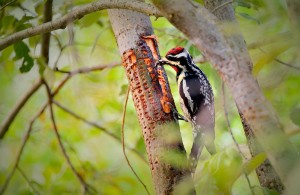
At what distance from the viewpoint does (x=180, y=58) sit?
2.04m

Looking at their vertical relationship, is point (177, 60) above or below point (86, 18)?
below

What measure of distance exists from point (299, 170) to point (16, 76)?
10.7 feet

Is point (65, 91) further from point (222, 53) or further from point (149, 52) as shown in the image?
point (222, 53)

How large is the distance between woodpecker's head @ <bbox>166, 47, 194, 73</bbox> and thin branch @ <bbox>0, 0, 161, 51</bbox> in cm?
53

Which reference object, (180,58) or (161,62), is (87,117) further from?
(161,62)

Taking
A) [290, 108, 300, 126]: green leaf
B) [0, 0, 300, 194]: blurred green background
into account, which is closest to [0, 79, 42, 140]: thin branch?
[0, 0, 300, 194]: blurred green background

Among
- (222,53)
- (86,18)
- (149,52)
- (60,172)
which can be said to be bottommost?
(60,172)

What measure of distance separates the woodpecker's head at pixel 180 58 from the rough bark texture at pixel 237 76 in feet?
3.64

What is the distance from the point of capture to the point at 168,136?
1641 millimetres

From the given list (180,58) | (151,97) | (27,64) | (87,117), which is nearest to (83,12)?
(151,97)

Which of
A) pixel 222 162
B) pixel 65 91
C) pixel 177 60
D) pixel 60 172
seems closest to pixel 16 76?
pixel 65 91

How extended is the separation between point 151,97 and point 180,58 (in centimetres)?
37

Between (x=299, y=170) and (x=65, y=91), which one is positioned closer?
(x=299, y=170)

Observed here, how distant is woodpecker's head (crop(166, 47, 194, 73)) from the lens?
2.01m
